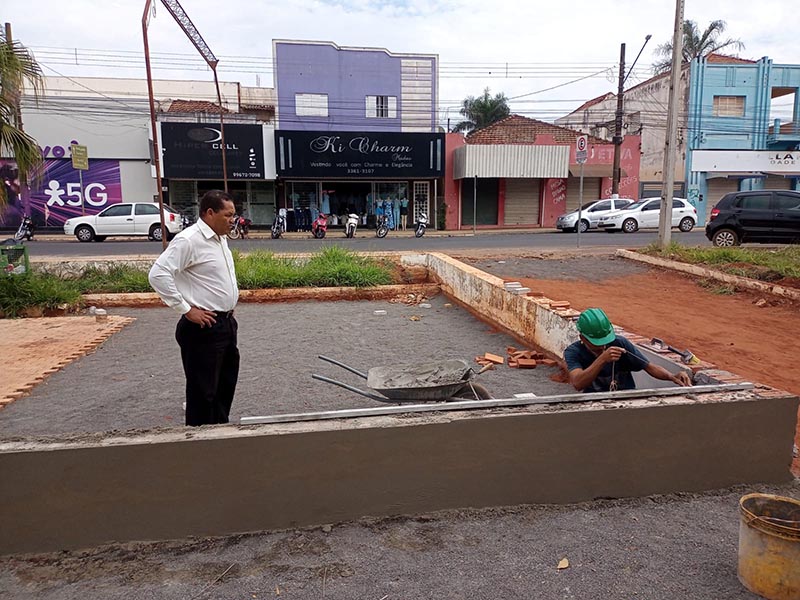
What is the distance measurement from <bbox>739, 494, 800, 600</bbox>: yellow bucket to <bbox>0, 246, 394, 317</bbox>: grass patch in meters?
8.14

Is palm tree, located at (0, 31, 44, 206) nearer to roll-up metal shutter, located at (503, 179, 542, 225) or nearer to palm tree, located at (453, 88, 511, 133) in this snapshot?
roll-up metal shutter, located at (503, 179, 542, 225)

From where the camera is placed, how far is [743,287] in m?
9.48

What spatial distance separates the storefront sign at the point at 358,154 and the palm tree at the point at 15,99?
1709cm

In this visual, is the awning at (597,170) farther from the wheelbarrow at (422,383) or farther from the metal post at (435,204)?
the wheelbarrow at (422,383)

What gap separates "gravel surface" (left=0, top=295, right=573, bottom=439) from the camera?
193 inches

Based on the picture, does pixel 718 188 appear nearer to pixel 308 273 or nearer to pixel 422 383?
pixel 308 273

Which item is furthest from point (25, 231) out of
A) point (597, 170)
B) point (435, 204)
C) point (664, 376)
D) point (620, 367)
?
point (597, 170)

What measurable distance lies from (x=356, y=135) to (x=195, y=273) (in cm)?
2342

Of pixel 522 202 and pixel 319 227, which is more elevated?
pixel 522 202

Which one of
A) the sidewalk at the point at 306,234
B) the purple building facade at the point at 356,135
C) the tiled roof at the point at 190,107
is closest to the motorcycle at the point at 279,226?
the sidewalk at the point at 306,234

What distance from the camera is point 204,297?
12.2ft

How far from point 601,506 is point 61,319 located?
7.90 metres

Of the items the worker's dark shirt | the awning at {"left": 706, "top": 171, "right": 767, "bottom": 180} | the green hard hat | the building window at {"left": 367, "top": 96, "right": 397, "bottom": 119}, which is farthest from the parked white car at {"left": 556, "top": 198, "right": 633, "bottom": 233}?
the green hard hat

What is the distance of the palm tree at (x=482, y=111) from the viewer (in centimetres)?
4547
